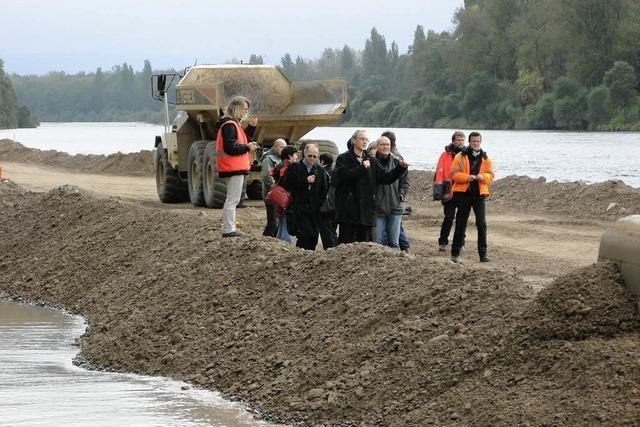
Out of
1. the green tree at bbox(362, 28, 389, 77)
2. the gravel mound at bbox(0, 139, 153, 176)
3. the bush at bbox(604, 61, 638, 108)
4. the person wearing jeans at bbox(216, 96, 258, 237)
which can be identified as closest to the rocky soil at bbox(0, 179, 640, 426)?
the person wearing jeans at bbox(216, 96, 258, 237)

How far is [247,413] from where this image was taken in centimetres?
930

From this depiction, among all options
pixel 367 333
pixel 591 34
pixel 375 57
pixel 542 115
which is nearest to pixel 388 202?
pixel 367 333

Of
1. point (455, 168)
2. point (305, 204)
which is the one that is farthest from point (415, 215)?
point (305, 204)

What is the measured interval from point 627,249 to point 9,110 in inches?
5930

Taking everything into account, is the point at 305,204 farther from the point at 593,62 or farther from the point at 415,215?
the point at 593,62

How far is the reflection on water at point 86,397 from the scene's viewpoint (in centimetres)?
921

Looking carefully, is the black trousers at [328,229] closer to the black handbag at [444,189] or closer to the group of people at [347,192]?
the group of people at [347,192]

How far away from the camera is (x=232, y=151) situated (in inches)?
541

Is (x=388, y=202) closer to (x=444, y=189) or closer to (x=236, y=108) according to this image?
(x=444, y=189)

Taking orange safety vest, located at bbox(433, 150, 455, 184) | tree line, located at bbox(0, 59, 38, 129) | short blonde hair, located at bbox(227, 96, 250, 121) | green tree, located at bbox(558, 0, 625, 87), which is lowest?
tree line, located at bbox(0, 59, 38, 129)

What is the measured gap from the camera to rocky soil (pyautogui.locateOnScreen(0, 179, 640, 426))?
311 inches

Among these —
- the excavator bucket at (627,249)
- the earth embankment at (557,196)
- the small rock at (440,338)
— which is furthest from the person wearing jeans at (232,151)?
the earth embankment at (557,196)

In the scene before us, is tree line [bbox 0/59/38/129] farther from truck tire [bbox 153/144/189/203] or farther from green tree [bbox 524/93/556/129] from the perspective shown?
truck tire [bbox 153/144/189/203]

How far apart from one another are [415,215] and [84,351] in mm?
11198
